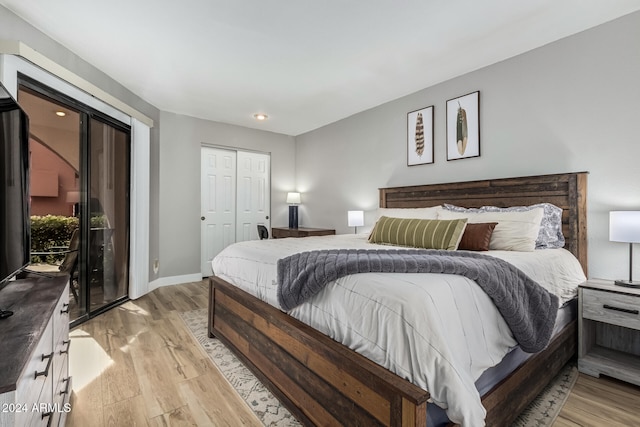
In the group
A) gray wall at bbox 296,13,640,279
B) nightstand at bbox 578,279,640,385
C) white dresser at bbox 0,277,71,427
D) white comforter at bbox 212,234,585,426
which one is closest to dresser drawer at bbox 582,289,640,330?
nightstand at bbox 578,279,640,385

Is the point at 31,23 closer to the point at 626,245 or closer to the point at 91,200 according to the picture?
the point at 91,200

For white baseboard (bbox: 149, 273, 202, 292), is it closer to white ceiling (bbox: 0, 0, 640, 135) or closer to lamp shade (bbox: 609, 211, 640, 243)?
white ceiling (bbox: 0, 0, 640, 135)

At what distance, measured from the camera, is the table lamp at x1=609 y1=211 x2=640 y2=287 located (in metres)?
1.95

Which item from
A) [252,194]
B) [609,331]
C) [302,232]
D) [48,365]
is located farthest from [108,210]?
[609,331]

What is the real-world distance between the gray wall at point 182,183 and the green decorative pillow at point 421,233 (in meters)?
3.01

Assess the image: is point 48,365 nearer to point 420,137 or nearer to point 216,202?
point 420,137

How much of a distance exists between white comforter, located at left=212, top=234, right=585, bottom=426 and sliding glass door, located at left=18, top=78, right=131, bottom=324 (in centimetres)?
244

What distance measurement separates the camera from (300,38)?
2510mm

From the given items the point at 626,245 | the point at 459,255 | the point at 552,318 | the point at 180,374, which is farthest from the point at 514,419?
the point at 180,374

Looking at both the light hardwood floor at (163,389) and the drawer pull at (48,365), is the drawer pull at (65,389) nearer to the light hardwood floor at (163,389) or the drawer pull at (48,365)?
the light hardwood floor at (163,389)

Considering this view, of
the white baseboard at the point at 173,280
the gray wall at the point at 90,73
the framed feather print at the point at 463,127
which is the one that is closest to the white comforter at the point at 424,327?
the framed feather print at the point at 463,127

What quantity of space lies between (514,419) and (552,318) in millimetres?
558

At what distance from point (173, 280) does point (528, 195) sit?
4.52m

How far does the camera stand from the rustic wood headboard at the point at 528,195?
7.95 ft
